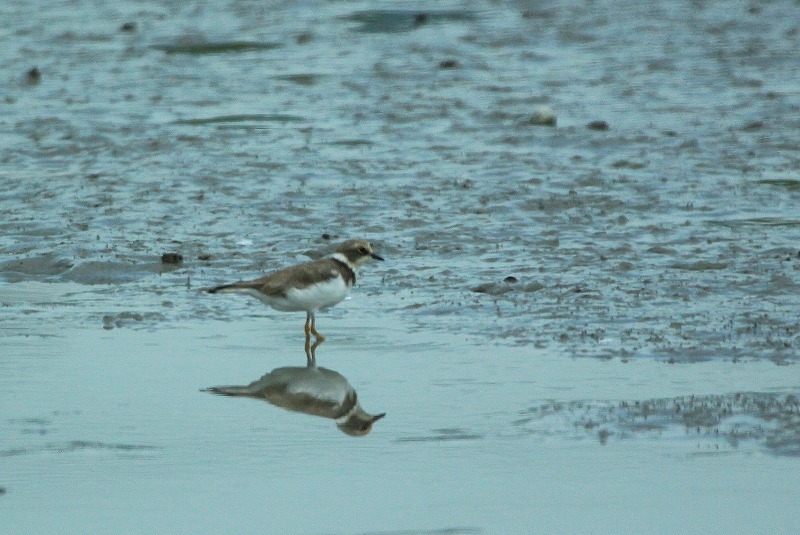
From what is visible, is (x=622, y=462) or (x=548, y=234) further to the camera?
(x=548, y=234)

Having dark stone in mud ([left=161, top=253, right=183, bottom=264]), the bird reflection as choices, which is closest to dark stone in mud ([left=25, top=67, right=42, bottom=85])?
dark stone in mud ([left=161, top=253, right=183, bottom=264])

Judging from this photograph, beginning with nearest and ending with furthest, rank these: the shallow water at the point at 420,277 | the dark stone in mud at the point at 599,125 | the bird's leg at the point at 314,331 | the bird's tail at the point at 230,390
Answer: the shallow water at the point at 420,277 < the bird's tail at the point at 230,390 < the bird's leg at the point at 314,331 < the dark stone in mud at the point at 599,125

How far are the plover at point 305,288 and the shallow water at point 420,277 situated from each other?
0.25 meters

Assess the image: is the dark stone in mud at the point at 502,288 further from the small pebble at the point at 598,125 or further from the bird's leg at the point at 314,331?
the small pebble at the point at 598,125

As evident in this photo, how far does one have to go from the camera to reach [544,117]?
1578cm

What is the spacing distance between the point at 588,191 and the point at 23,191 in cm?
496

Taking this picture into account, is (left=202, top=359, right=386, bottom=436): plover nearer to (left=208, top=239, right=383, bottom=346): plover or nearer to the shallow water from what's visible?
the shallow water

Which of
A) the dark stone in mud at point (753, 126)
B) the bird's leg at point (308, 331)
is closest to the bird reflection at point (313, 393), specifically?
the bird's leg at point (308, 331)

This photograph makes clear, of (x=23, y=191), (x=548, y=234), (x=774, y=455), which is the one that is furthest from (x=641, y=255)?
(x=23, y=191)

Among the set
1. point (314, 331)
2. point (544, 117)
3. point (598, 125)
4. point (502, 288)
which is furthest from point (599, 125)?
point (314, 331)

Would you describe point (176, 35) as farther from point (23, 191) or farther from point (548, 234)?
point (548, 234)

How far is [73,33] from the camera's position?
73.7 feet

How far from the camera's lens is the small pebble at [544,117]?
15.8 m

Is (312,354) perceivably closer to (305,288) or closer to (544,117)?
(305,288)
